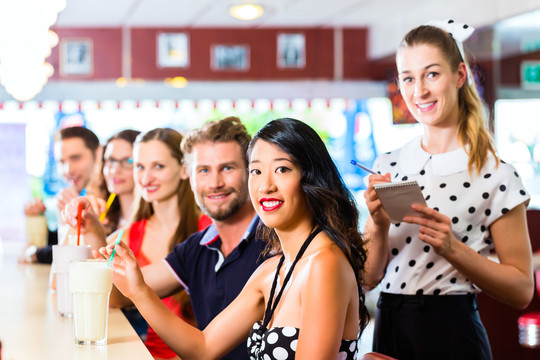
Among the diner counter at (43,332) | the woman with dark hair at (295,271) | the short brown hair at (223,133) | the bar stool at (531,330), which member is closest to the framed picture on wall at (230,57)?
the bar stool at (531,330)

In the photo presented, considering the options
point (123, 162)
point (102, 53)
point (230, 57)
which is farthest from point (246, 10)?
point (123, 162)

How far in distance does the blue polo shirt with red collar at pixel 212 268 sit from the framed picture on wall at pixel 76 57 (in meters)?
5.61

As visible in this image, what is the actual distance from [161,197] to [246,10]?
4042 millimetres

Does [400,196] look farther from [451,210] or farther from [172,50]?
[172,50]

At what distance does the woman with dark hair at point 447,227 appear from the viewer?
191cm

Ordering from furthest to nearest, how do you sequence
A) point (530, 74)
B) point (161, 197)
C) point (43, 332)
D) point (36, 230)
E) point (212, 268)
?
point (530, 74), point (36, 230), point (161, 197), point (212, 268), point (43, 332)

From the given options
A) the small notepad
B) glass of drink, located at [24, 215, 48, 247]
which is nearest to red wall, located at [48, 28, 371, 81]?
glass of drink, located at [24, 215, 48, 247]

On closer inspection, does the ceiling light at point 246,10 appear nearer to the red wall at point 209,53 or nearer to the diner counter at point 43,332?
the red wall at point 209,53

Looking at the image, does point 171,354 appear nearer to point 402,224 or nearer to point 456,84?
point 402,224

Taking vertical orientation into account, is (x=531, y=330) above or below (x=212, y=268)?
below

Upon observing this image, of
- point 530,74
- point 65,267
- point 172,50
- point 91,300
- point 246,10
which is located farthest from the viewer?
point 172,50

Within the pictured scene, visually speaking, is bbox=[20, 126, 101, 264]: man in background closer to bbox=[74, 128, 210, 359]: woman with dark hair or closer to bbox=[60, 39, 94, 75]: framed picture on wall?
bbox=[74, 128, 210, 359]: woman with dark hair

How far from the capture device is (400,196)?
6.04ft

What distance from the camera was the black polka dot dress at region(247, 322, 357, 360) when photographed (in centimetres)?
149
